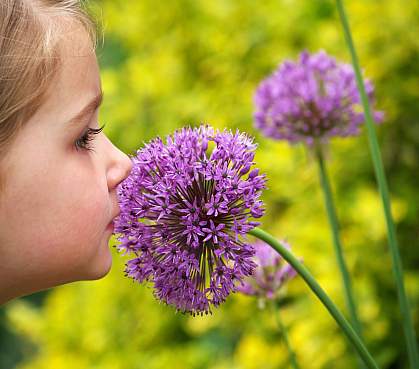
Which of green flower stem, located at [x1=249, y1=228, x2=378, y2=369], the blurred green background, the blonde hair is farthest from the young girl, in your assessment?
the blurred green background

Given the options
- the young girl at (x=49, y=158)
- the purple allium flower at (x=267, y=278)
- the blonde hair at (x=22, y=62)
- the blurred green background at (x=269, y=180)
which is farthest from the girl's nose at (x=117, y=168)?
the blurred green background at (x=269, y=180)

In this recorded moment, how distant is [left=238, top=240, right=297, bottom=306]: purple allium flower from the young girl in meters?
0.40

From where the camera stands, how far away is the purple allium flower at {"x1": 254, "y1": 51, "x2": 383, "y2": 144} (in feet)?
5.55

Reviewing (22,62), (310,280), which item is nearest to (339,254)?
(310,280)

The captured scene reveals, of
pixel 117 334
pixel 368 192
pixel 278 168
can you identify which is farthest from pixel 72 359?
pixel 368 192

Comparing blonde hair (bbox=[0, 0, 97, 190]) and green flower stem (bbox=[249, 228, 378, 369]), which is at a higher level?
blonde hair (bbox=[0, 0, 97, 190])

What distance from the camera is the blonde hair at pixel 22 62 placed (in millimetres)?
1065

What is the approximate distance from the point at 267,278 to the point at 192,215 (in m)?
0.49

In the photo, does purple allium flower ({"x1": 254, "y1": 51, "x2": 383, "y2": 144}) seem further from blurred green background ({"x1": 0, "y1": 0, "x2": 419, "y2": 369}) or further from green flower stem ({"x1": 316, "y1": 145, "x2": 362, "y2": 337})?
blurred green background ({"x1": 0, "y1": 0, "x2": 419, "y2": 369})

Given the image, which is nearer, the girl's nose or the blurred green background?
the girl's nose

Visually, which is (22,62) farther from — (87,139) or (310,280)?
(310,280)

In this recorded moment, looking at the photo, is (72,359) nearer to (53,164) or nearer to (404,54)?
(404,54)

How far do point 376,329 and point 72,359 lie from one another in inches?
60.3

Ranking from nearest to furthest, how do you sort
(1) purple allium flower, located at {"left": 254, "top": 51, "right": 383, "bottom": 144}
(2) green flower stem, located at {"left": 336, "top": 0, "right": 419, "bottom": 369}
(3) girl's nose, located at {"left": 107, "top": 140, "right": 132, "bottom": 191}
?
1. (3) girl's nose, located at {"left": 107, "top": 140, "right": 132, "bottom": 191}
2. (2) green flower stem, located at {"left": 336, "top": 0, "right": 419, "bottom": 369}
3. (1) purple allium flower, located at {"left": 254, "top": 51, "right": 383, "bottom": 144}
